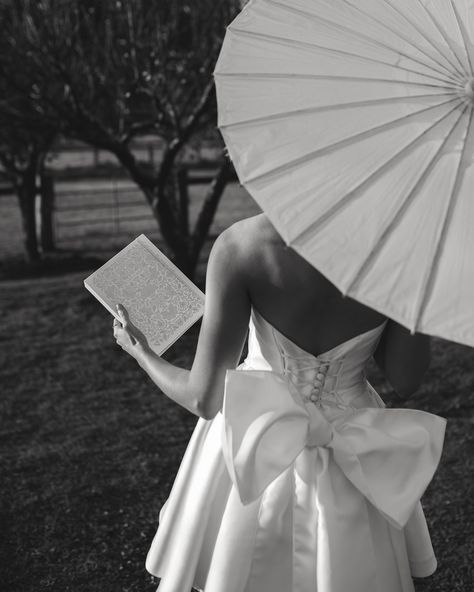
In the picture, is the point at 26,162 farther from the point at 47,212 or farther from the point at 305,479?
the point at 305,479

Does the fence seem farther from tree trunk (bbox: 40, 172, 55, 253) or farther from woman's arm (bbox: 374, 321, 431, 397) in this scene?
woman's arm (bbox: 374, 321, 431, 397)

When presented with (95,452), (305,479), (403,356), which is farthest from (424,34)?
(95,452)

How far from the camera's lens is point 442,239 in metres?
1.71

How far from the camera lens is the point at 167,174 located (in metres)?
6.47

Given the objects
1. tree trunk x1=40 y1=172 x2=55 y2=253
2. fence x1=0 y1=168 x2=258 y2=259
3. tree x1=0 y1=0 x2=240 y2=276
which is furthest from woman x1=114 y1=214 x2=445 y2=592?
fence x1=0 y1=168 x2=258 y2=259

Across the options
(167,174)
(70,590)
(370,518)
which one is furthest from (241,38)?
(167,174)

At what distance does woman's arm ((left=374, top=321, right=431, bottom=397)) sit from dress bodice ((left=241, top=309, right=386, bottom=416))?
37mm

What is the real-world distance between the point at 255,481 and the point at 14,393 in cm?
356

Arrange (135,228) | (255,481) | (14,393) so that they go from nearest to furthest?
1. (255,481)
2. (14,393)
3. (135,228)

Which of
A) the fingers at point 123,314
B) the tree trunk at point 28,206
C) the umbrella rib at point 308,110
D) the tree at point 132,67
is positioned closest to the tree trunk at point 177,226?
the tree at point 132,67

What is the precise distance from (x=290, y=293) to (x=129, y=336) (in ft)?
2.00

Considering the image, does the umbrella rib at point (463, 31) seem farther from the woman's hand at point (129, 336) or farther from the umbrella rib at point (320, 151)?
the woman's hand at point (129, 336)

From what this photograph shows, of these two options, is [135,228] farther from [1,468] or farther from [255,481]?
[255,481]

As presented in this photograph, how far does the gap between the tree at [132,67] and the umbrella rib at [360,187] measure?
424 centimetres
